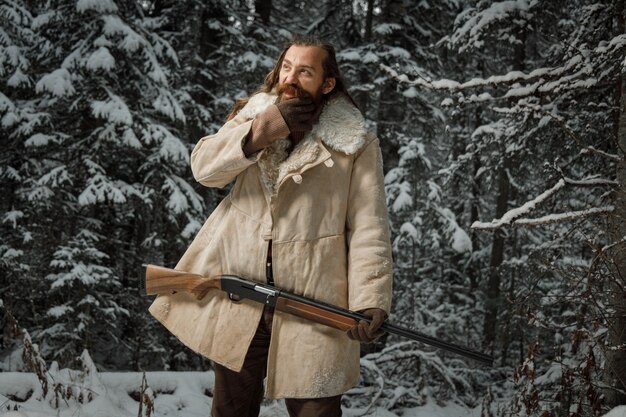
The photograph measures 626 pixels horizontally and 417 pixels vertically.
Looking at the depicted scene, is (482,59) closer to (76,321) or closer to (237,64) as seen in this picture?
(237,64)

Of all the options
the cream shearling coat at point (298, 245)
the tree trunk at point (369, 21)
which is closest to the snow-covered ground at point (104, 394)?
the cream shearling coat at point (298, 245)

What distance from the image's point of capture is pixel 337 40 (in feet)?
37.3

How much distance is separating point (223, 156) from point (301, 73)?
0.57 m

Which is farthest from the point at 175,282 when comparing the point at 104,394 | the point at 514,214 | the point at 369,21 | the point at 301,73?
the point at 369,21

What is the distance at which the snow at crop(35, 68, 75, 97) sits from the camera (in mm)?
7543

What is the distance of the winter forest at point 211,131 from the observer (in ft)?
16.9

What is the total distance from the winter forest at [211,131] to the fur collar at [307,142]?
151 cm

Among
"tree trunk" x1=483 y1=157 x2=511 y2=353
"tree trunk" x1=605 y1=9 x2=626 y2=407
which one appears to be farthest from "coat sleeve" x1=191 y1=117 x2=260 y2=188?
"tree trunk" x1=483 y1=157 x2=511 y2=353

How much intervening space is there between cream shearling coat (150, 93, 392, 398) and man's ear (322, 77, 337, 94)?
3.6 inches

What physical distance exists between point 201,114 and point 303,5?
6276 millimetres

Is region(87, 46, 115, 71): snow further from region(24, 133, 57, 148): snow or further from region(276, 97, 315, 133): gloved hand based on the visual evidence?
region(276, 97, 315, 133): gloved hand

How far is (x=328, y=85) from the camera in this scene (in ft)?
9.14

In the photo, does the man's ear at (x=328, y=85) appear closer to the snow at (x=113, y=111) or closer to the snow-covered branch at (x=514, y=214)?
the snow-covered branch at (x=514, y=214)

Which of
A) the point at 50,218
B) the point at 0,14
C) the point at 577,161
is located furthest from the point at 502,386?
the point at 0,14
